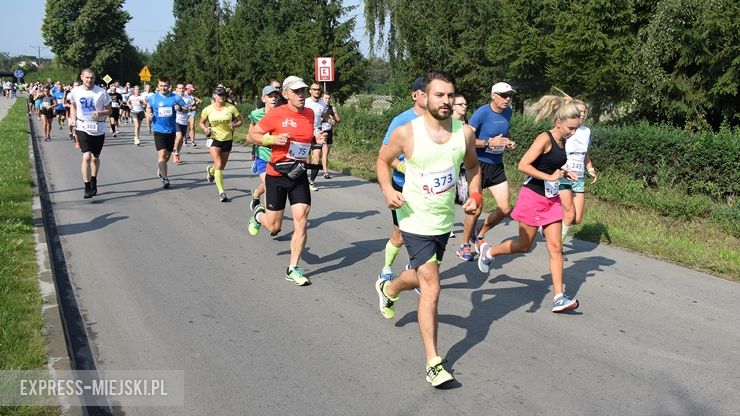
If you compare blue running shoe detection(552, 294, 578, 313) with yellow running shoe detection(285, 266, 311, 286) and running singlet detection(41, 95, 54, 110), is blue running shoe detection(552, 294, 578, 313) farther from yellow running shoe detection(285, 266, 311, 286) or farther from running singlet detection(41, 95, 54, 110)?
running singlet detection(41, 95, 54, 110)

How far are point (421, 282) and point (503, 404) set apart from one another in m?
0.95

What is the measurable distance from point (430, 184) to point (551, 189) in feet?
6.20

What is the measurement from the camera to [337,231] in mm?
9133

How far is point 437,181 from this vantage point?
4496 millimetres

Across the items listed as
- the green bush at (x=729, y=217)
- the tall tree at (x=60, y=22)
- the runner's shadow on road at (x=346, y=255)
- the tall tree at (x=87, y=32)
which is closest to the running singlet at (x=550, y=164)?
the runner's shadow on road at (x=346, y=255)

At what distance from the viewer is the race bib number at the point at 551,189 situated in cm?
593

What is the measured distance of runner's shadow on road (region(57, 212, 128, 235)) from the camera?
29.0 ft

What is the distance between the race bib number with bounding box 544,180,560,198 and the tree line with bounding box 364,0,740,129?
32.6ft

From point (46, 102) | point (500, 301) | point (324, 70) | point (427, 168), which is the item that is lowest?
point (500, 301)

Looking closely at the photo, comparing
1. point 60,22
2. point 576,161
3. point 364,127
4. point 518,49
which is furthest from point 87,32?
point 576,161

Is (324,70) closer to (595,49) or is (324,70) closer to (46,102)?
(595,49)

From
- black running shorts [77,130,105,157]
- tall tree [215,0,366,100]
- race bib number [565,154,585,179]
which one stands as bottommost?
race bib number [565,154,585,179]

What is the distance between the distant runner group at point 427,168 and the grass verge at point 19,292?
1945mm

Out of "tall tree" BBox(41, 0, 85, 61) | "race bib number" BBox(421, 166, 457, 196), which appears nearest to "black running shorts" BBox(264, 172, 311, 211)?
"race bib number" BBox(421, 166, 457, 196)
